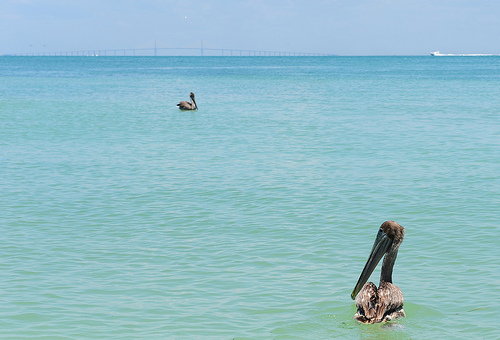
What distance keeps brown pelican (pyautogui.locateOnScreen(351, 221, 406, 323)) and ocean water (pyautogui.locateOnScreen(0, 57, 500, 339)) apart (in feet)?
0.60

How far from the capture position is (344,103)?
160 ft

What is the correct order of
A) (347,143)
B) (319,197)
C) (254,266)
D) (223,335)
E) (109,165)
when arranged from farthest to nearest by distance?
Result: 1. (347,143)
2. (109,165)
3. (319,197)
4. (254,266)
5. (223,335)

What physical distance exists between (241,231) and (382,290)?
17.8 feet

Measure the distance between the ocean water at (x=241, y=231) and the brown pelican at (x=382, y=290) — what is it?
7.2 inches

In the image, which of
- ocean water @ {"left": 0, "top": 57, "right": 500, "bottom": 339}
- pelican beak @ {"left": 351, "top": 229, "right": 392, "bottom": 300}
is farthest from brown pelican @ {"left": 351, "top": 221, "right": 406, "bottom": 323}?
ocean water @ {"left": 0, "top": 57, "right": 500, "bottom": 339}

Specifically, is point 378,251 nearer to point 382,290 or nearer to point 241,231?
point 382,290

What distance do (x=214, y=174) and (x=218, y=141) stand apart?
8340mm

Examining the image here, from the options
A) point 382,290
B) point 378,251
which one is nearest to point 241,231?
point 378,251

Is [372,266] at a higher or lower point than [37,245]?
higher

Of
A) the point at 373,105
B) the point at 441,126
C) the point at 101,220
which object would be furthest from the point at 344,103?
the point at 101,220

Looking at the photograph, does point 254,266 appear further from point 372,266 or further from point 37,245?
point 37,245

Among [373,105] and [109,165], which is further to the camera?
[373,105]

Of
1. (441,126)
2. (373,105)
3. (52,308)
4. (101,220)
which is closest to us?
(52,308)

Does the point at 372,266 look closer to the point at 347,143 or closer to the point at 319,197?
the point at 319,197
